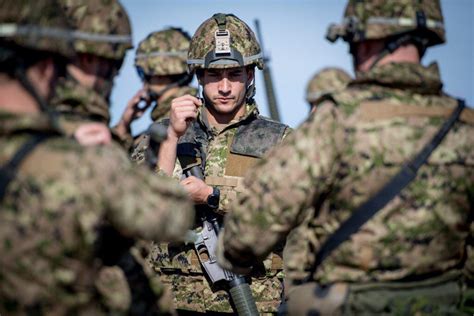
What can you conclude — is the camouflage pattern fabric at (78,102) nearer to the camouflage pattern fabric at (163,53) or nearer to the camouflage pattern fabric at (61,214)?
the camouflage pattern fabric at (61,214)

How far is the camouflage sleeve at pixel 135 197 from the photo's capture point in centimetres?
443

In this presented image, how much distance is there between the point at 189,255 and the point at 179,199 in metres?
3.07

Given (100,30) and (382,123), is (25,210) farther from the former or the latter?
(382,123)

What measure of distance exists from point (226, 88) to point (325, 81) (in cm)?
370

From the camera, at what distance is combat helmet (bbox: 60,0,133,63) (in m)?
5.18

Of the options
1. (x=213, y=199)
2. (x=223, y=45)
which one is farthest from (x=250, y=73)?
(x=213, y=199)

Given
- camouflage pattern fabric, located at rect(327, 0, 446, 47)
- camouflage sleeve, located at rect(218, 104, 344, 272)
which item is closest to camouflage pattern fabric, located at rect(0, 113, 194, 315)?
camouflage sleeve, located at rect(218, 104, 344, 272)

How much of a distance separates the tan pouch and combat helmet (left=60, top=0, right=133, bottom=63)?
171cm

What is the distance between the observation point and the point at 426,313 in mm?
5270

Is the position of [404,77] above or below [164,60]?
above

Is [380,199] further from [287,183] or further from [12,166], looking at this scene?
[12,166]

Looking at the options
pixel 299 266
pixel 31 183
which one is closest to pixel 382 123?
pixel 299 266

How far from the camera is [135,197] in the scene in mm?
4469

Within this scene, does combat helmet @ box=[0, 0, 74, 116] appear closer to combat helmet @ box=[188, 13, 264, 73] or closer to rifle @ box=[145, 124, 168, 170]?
rifle @ box=[145, 124, 168, 170]
